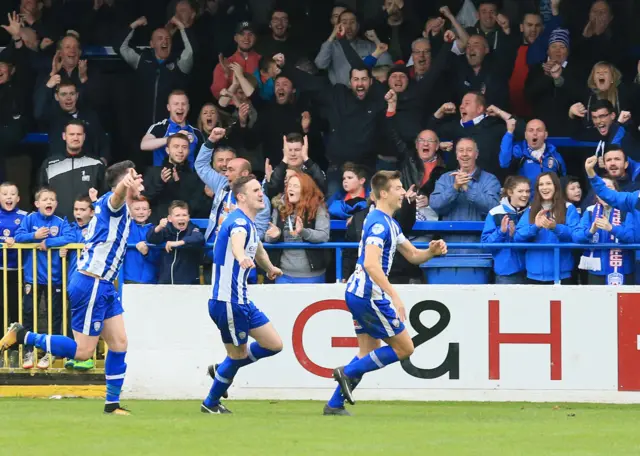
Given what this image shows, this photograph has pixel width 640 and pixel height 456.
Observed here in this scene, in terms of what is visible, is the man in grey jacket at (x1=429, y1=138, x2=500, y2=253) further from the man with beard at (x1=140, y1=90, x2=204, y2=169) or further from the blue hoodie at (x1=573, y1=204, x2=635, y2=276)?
the man with beard at (x1=140, y1=90, x2=204, y2=169)

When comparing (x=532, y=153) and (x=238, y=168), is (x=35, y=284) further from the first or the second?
(x=532, y=153)

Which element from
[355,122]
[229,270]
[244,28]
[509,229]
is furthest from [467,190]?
[229,270]

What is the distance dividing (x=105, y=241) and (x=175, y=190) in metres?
3.96

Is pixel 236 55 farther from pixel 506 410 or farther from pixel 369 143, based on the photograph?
pixel 506 410

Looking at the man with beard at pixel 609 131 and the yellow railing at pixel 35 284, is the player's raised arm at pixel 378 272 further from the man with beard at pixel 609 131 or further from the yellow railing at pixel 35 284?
the man with beard at pixel 609 131

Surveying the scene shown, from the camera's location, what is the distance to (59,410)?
11.5 metres

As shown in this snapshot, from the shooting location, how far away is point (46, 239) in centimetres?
1318

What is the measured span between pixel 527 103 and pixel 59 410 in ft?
21.9

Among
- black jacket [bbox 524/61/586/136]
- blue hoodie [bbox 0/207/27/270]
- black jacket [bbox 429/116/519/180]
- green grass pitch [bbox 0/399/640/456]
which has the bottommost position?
green grass pitch [bbox 0/399/640/456]

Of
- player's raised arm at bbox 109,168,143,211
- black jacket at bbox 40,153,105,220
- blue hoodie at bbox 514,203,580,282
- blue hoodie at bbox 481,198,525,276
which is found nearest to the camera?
player's raised arm at bbox 109,168,143,211

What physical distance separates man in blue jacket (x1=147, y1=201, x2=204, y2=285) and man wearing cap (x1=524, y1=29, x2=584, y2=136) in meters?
4.42

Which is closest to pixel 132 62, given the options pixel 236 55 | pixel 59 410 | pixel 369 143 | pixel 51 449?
pixel 236 55

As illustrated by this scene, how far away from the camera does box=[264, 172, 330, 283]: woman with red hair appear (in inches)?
518

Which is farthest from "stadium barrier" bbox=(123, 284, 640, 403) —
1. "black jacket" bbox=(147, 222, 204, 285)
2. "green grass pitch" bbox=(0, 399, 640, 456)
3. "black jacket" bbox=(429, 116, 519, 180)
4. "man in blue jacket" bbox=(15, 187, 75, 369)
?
"black jacket" bbox=(429, 116, 519, 180)
